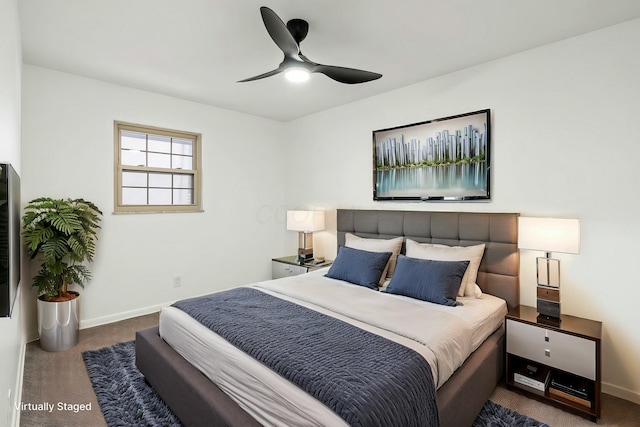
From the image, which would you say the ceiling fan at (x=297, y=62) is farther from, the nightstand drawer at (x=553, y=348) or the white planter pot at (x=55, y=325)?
the white planter pot at (x=55, y=325)

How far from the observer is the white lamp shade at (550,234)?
2.28 metres

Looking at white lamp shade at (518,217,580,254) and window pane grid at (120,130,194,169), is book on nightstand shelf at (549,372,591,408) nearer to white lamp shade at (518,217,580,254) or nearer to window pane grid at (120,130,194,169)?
white lamp shade at (518,217,580,254)

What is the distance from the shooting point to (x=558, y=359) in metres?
2.23

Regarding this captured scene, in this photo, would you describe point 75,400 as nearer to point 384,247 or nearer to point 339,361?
point 339,361

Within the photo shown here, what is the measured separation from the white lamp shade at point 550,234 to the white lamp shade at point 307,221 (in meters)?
2.31

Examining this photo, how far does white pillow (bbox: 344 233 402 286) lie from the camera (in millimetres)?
3301

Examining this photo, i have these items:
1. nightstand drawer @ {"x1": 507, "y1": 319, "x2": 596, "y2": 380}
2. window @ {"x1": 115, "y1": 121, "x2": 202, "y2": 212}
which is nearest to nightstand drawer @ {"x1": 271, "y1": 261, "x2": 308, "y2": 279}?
window @ {"x1": 115, "y1": 121, "x2": 202, "y2": 212}

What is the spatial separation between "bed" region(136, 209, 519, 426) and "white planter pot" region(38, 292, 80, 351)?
3.31ft

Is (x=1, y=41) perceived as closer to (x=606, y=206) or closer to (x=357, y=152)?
(x=357, y=152)

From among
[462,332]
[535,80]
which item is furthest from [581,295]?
[535,80]

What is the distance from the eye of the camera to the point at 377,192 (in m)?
3.82

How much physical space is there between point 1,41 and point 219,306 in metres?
1.82

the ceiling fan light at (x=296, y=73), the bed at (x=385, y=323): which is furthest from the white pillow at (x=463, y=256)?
the ceiling fan light at (x=296, y=73)

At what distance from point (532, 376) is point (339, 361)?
169 cm
